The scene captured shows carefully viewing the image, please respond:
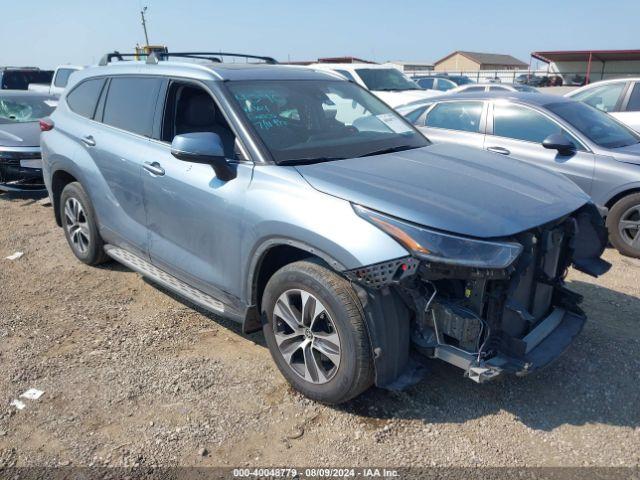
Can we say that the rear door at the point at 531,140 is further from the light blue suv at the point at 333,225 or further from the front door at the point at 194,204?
the front door at the point at 194,204

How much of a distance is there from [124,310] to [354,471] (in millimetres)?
2502

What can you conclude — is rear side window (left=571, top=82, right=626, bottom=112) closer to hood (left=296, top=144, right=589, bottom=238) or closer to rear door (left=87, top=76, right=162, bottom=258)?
hood (left=296, top=144, right=589, bottom=238)

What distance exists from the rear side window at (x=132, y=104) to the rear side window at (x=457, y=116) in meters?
3.91

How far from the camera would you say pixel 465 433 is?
289 cm

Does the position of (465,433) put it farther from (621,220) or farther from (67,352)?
(621,220)

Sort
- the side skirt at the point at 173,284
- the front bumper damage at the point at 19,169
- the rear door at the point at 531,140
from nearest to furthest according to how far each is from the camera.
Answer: the side skirt at the point at 173,284
the rear door at the point at 531,140
the front bumper damage at the point at 19,169

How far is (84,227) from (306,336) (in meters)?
2.90

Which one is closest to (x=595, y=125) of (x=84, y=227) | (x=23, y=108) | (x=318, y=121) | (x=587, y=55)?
(x=318, y=121)

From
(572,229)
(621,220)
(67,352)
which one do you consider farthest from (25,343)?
(621,220)

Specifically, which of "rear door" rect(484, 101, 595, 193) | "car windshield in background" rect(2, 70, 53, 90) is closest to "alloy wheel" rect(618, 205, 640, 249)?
"rear door" rect(484, 101, 595, 193)

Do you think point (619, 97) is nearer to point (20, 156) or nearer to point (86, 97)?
point (86, 97)

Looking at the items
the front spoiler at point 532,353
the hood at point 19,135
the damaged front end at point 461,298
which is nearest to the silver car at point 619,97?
the front spoiler at point 532,353

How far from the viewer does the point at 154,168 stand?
12.3ft

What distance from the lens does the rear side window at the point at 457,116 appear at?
6496mm
